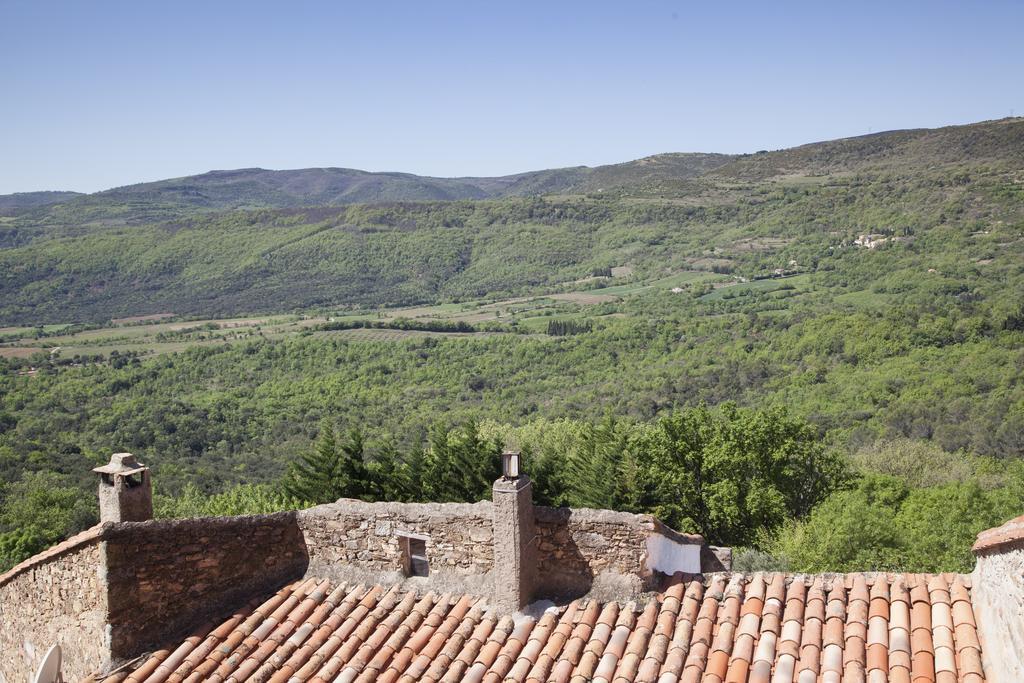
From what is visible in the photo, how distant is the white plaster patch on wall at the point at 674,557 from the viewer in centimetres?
834

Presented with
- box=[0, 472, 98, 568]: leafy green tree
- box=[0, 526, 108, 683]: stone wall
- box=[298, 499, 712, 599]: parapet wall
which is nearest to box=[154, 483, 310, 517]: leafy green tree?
box=[0, 472, 98, 568]: leafy green tree

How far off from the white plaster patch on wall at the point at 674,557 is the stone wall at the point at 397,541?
173 centimetres

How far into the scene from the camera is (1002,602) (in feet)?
20.4

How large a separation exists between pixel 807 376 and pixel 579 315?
6043cm

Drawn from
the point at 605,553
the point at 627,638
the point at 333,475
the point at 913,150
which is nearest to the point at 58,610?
the point at 605,553

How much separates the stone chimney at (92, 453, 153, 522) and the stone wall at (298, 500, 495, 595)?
5.74ft

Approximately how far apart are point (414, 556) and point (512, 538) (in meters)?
1.48

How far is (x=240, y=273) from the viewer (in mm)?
184375

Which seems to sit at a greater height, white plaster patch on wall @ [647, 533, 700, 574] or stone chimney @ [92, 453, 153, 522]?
stone chimney @ [92, 453, 153, 522]

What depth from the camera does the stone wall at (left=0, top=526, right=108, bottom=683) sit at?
337 inches

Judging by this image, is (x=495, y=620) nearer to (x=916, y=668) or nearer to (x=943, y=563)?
(x=916, y=668)

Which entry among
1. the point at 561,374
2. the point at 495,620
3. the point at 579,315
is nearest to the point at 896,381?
the point at 561,374

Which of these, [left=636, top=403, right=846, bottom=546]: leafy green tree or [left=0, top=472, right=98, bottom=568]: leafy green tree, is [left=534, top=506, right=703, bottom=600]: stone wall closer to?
[left=636, top=403, right=846, bottom=546]: leafy green tree

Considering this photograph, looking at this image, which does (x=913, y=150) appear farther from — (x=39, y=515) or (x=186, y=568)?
(x=186, y=568)
